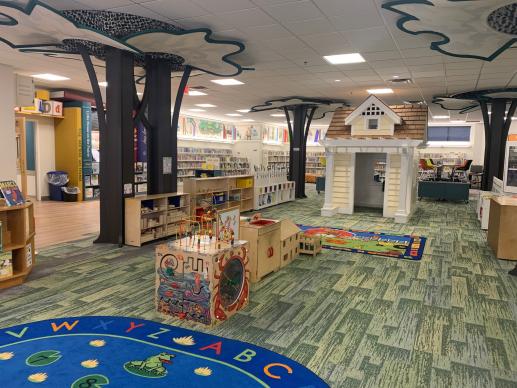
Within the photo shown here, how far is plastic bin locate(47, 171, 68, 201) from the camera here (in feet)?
42.1

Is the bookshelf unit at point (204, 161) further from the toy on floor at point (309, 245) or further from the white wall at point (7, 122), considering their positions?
the toy on floor at point (309, 245)

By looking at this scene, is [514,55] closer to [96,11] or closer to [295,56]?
[295,56]

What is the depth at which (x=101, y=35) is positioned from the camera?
5.48 meters

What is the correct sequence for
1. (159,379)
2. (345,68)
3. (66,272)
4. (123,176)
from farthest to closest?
1. (345,68)
2. (123,176)
3. (66,272)
4. (159,379)

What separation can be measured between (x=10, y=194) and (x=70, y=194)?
8294 mm

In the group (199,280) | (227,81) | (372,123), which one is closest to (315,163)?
(372,123)

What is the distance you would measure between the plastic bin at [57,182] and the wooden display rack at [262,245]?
953 centimetres

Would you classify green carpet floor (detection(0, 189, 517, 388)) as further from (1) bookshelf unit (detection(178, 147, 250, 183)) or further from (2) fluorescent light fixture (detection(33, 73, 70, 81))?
(1) bookshelf unit (detection(178, 147, 250, 183))

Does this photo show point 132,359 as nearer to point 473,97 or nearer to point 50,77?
point 50,77

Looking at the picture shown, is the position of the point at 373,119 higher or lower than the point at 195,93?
lower

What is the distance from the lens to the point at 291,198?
14469mm

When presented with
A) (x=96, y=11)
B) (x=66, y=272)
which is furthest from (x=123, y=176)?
(x=96, y=11)

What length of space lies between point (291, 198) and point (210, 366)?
453 inches

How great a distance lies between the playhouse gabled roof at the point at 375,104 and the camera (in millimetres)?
10664
